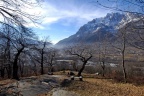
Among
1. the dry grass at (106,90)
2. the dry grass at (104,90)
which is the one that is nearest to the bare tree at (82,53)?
the dry grass at (104,90)

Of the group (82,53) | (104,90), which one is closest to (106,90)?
(104,90)

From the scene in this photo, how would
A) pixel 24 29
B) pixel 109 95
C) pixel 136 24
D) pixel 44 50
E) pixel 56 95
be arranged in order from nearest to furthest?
pixel 136 24 → pixel 24 29 → pixel 109 95 → pixel 56 95 → pixel 44 50

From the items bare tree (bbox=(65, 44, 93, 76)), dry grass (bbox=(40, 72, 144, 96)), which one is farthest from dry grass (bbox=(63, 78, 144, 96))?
bare tree (bbox=(65, 44, 93, 76))

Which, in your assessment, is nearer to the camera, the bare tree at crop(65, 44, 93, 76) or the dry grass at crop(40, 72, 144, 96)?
the dry grass at crop(40, 72, 144, 96)

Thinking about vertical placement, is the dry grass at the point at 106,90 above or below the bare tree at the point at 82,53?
below

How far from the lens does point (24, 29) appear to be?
12.1 m

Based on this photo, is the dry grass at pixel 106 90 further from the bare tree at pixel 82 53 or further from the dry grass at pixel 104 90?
the bare tree at pixel 82 53

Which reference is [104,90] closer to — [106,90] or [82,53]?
[106,90]

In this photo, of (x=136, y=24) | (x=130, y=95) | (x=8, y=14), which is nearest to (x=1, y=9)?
(x=8, y=14)

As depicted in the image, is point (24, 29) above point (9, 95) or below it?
above

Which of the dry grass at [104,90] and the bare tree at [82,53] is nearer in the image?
the dry grass at [104,90]

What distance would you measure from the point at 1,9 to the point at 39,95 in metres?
11.7

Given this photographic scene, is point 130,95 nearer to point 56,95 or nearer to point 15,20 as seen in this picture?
point 56,95

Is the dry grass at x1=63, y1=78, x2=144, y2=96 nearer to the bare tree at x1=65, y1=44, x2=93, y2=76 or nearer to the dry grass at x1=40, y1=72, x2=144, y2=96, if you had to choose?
the dry grass at x1=40, y1=72, x2=144, y2=96
